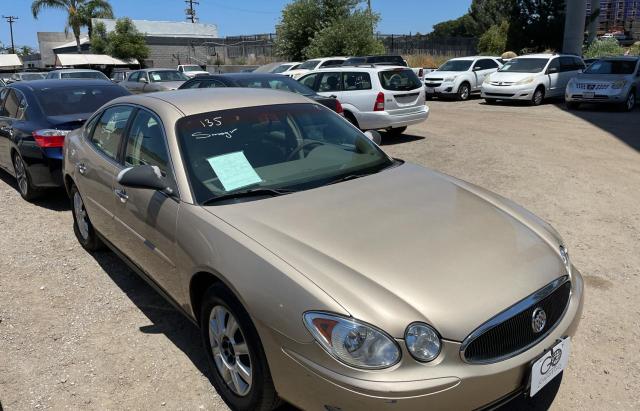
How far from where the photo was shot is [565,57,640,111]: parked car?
15203 millimetres

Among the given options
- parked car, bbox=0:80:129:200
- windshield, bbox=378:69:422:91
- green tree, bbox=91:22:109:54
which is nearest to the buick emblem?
parked car, bbox=0:80:129:200

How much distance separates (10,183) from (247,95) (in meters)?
6.01

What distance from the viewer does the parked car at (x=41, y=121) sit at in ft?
20.8

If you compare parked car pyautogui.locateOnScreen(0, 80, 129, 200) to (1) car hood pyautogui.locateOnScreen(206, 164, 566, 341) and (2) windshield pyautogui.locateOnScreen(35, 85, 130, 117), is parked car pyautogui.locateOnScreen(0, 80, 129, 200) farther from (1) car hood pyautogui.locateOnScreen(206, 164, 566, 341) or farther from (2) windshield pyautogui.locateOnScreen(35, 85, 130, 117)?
(1) car hood pyautogui.locateOnScreen(206, 164, 566, 341)

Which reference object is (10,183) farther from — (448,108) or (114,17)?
(114,17)

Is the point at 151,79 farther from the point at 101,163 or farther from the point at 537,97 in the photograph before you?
the point at 101,163

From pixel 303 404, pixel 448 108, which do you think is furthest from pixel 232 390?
pixel 448 108

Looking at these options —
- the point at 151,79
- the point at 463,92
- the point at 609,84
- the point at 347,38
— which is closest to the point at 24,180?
the point at 151,79

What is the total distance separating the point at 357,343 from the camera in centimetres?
216

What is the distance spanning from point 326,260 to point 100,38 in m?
46.3

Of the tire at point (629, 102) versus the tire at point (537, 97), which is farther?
the tire at point (537, 97)

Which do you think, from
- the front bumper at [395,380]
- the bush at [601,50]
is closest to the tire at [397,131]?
the front bumper at [395,380]

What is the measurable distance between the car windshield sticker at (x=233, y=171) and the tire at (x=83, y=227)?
2.17 meters

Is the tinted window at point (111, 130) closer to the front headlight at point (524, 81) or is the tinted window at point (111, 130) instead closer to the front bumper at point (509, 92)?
the front bumper at point (509, 92)
